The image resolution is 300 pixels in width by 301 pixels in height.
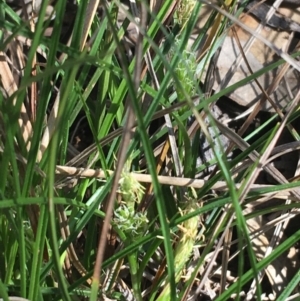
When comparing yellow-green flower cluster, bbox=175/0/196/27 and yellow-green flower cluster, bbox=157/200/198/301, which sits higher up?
yellow-green flower cluster, bbox=175/0/196/27

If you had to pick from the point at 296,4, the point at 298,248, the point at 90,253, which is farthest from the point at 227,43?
the point at 90,253

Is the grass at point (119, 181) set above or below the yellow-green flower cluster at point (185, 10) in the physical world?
below

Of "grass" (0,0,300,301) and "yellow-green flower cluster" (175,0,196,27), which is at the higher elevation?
"yellow-green flower cluster" (175,0,196,27)

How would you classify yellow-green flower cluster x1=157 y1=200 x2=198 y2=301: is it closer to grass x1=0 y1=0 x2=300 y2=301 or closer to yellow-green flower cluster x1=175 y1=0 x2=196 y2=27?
grass x1=0 y1=0 x2=300 y2=301

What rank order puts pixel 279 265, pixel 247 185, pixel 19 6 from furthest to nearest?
pixel 19 6
pixel 279 265
pixel 247 185

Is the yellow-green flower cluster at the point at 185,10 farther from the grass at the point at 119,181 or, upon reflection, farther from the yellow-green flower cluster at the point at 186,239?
the yellow-green flower cluster at the point at 186,239

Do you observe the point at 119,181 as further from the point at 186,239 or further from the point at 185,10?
the point at 185,10

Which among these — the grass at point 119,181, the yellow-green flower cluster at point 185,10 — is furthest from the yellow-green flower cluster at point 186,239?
the yellow-green flower cluster at point 185,10

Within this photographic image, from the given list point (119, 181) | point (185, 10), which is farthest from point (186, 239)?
point (185, 10)

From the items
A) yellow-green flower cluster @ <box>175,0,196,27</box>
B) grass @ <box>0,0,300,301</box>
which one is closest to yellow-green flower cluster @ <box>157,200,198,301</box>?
grass @ <box>0,0,300,301</box>

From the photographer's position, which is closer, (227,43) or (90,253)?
(90,253)

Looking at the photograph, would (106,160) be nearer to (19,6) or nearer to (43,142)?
(43,142)
